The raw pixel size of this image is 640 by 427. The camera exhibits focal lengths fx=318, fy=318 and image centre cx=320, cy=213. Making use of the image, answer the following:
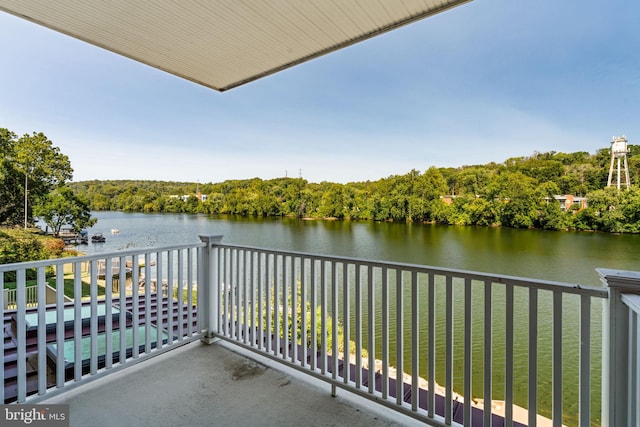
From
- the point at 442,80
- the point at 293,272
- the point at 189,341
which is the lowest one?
the point at 189,341

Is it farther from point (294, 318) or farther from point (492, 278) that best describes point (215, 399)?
point (492, 278)

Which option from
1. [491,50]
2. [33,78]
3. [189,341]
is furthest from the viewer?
[491,50]

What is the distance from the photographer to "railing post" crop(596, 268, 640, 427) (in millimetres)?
1232

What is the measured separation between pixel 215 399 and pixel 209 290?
98cm

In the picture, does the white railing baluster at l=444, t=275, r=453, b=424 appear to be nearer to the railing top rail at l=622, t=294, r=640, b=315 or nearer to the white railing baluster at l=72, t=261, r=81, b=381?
the railing top rail at l=622, t=294, r=640, b=315

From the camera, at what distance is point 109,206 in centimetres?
1455

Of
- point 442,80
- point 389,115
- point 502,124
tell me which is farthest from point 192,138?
point 502,124

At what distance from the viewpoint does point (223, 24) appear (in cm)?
224

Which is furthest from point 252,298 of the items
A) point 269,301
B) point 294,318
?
point 294,318

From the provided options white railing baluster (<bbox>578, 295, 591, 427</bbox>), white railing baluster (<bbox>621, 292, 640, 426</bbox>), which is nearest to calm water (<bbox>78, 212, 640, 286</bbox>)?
white railing baluster (<bbox>578, 295, 591, 427</bbox>)

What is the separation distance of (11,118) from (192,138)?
38.6 ft

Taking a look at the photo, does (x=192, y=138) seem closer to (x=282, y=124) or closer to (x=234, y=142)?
(x=234, y=142)

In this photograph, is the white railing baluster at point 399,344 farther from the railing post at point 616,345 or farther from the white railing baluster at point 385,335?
the railing post at point 616,345

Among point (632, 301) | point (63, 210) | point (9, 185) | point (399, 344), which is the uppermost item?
point (9, 185)
